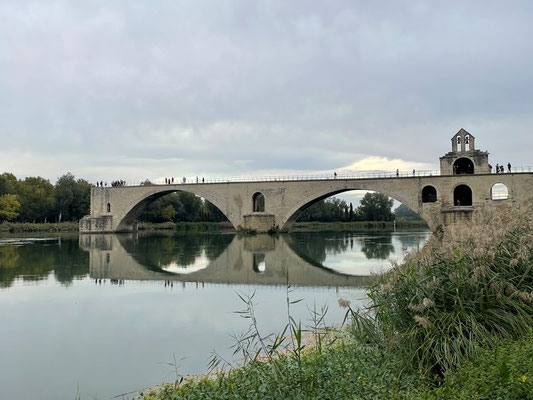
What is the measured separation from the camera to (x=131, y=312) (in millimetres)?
9117

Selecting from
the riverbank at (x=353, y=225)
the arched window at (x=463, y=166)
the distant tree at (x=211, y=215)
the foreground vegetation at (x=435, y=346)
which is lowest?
the foreground vegetation at (x=435, y=346)

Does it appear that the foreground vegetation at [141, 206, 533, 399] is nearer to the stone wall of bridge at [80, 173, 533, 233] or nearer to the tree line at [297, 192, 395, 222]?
the stone wall of bridge at [80, 173, 533, 233]

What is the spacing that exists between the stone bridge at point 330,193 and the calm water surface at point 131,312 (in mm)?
16314

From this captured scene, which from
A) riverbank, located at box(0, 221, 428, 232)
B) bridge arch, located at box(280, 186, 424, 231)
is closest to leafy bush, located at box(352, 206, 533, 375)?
bridge arch, located at box(280, 186, 424, 231)

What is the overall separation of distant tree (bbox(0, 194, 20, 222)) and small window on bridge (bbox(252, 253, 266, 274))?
39024 mm

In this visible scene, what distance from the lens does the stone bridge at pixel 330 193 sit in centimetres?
3050

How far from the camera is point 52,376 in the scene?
566 cm

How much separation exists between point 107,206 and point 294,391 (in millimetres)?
44092

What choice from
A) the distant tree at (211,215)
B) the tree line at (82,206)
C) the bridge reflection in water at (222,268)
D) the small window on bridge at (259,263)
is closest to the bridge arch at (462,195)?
the bridge reflection in water at (222,268)

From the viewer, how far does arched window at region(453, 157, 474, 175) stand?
33.8m

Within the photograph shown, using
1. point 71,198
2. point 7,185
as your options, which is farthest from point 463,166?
point 7,185

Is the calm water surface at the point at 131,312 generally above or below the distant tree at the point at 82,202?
below

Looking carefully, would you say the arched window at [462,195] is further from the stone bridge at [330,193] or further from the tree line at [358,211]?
the tree line at [358,211]

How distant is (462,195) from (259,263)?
72.2ft
